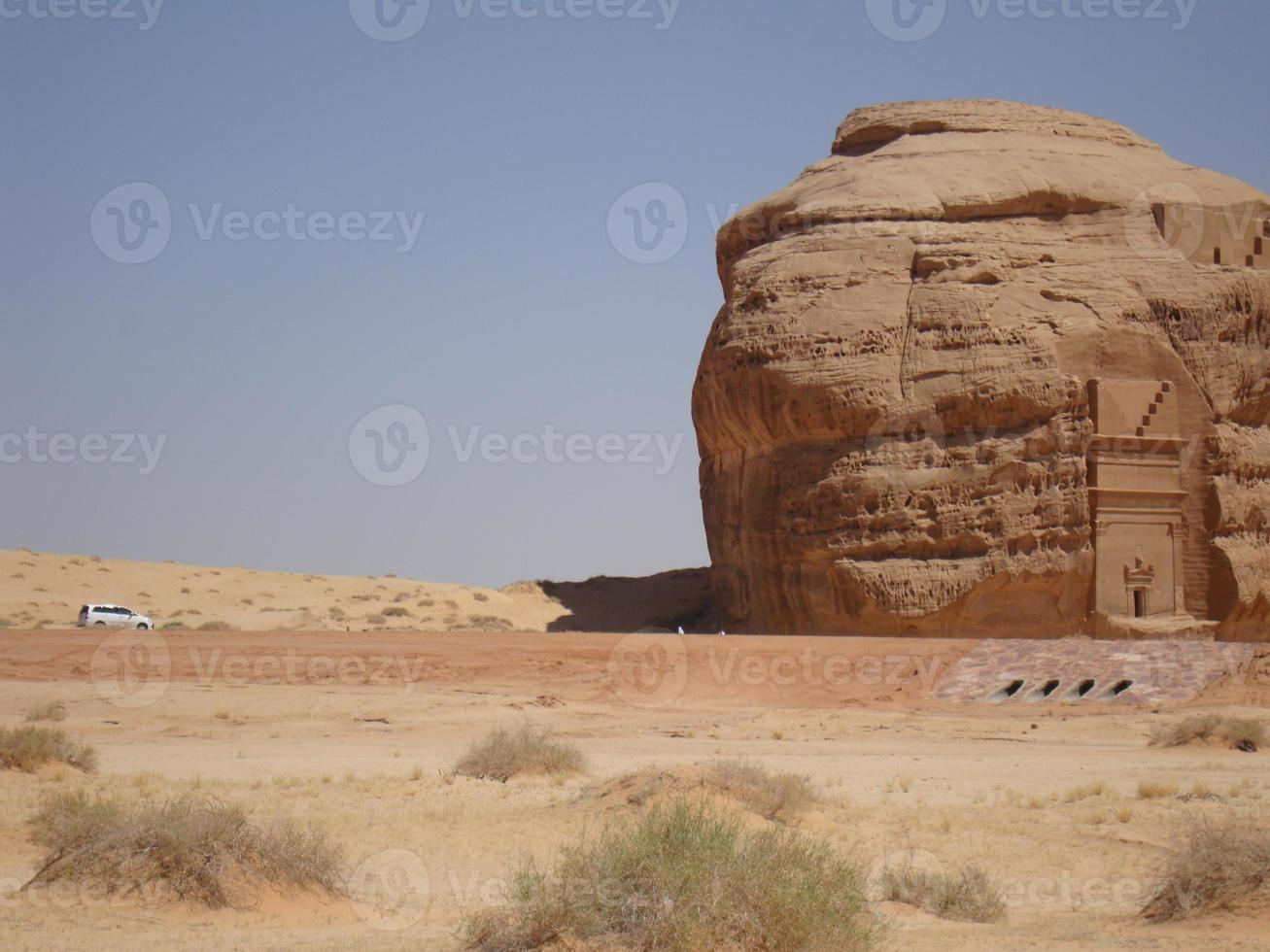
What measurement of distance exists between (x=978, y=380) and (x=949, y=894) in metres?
22.2

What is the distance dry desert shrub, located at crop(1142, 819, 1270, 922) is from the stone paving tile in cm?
1404

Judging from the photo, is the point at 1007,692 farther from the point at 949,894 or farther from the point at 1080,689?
the point at 949,894

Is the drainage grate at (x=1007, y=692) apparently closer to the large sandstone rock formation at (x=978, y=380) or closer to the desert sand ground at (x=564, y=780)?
the desert sand ground at (x=564, y=780)

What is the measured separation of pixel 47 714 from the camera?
1891 cm

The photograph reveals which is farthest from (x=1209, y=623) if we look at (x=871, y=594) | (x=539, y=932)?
(x=539, y=932)

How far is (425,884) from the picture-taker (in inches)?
407

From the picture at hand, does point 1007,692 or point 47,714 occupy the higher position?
point 47,714

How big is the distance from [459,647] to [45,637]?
754 cm

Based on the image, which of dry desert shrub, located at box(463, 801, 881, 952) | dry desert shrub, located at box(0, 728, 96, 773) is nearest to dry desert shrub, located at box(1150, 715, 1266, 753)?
dry desert shrub, located at box(463, 801, 881, 952)

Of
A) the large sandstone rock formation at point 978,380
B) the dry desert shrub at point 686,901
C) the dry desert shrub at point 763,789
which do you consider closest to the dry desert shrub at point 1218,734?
the dry desert shrub at point 763,789

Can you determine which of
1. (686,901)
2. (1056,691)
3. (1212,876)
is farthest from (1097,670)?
(686,901)

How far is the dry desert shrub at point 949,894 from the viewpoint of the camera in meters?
9.35

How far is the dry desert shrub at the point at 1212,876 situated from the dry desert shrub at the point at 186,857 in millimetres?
5671

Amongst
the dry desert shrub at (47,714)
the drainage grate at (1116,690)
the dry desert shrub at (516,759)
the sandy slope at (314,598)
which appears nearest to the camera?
the dry desert shrub at (516,759)
